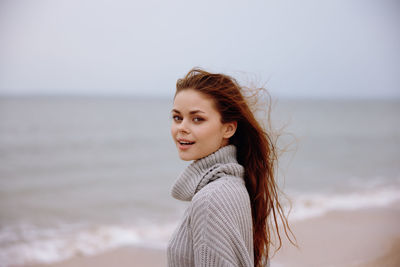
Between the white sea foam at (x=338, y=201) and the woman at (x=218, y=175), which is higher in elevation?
the woman at (x=218, y=175)

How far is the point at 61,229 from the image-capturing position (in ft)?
23.9

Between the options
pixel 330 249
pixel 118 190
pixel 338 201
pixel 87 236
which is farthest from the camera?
pixel 118 190

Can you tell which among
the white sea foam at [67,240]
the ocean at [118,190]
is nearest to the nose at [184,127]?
the ocean at [118,190]

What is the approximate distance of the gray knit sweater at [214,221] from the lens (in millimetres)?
1545

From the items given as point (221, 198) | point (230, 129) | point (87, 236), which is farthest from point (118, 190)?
point (221, 198)

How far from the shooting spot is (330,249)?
5570 millimetres

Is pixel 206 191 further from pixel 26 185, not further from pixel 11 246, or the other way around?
pixel 26 185

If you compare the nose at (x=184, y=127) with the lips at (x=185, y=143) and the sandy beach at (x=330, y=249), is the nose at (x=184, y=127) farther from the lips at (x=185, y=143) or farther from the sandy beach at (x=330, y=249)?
the sandy beach at (x=330, y=249)

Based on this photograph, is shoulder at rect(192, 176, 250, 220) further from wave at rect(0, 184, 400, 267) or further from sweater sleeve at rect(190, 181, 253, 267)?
wave at rect(0, 184, 400, 267)

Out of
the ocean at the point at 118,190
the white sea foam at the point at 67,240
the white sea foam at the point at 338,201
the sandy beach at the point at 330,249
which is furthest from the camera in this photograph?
the white sea foam at the point at 338,201

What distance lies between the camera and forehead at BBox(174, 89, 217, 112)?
183cm

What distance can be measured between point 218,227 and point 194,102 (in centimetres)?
65

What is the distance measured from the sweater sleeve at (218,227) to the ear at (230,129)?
36cm

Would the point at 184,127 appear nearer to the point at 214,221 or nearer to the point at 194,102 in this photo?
the point at 194,102
